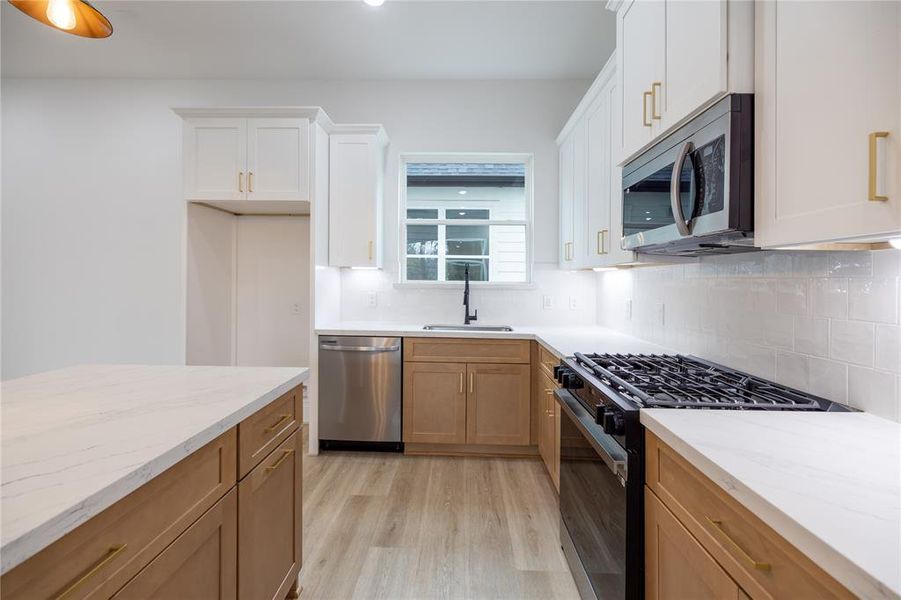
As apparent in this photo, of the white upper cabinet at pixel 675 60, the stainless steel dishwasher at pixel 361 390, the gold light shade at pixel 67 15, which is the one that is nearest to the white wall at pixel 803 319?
the white upper cabinet at pixel 675 60

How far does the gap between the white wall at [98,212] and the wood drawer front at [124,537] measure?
9.16ft

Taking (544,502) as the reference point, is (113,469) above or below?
above

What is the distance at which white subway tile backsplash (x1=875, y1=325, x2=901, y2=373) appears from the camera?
111 cm

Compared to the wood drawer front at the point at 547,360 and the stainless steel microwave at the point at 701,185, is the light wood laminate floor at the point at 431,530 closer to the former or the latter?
the wood drawer front at the point at 547,360

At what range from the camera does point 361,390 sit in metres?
3.15

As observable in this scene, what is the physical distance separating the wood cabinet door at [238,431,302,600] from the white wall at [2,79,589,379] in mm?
2352

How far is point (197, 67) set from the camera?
357 cm

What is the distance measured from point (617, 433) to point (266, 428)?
109 centimetres

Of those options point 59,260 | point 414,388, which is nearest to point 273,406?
point 414,388

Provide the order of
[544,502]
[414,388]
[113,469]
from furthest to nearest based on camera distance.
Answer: [414,388]
[544,502]
[113,469]

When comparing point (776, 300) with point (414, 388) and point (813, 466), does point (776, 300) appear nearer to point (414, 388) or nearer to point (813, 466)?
point (813, 466)

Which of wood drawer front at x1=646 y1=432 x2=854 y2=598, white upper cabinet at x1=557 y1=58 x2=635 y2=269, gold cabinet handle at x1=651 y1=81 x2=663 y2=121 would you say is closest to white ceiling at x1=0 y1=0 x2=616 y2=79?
white upper cabinet at x1=557 y1=58 x2=635 y2=269

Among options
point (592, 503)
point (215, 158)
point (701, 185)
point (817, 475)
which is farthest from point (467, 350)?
point (817, 475)

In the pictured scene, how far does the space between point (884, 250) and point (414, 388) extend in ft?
8.34
